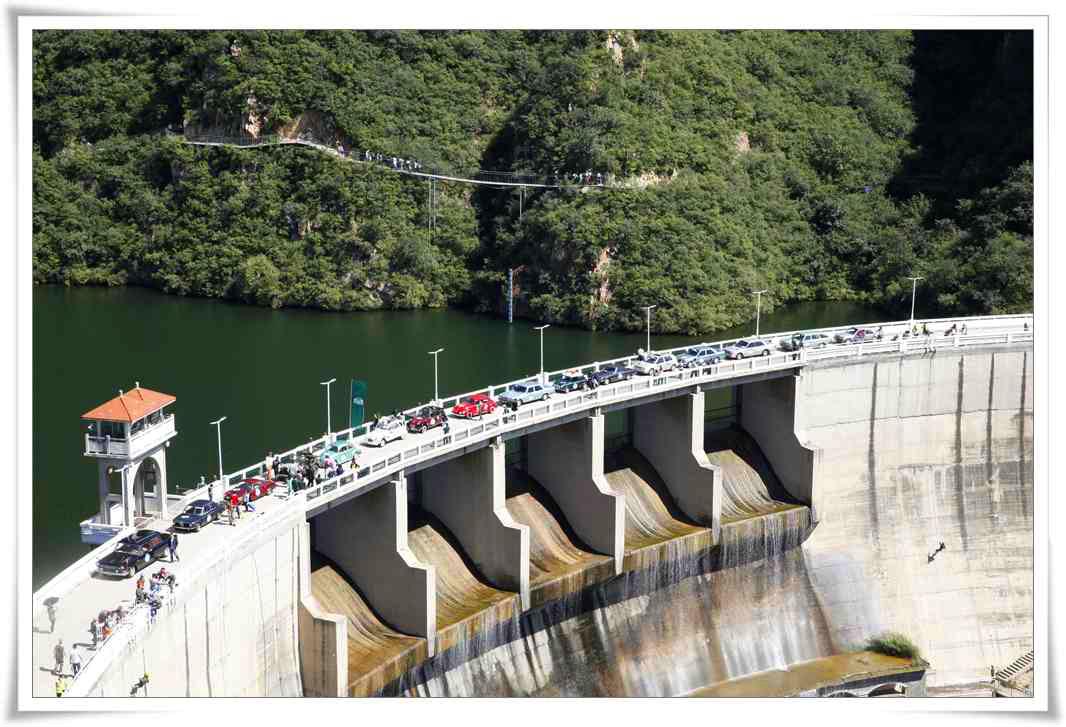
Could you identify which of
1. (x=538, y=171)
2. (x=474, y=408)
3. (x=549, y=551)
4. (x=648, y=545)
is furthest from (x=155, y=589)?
(x=538, y=171)

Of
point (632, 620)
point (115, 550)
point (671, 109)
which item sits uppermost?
point (671, 109)

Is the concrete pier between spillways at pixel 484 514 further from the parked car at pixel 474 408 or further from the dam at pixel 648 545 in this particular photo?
the parked car at pixel 474 408

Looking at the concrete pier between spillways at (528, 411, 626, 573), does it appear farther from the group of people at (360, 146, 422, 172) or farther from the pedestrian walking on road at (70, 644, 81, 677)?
the group of people at (360, 146, 422, 172)

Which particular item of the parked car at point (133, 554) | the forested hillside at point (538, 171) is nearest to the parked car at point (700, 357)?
the parked car at point (133, 554)

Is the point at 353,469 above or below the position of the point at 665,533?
above

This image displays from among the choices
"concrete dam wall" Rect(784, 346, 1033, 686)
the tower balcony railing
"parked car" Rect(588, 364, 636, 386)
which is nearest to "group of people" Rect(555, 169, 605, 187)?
"concrete dam wall" Rect(784, 346, 1033, 686)

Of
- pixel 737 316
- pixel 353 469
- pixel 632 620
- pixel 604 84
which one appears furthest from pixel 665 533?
pixel 604 84

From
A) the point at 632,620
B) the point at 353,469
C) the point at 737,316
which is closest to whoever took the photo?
the point at 353,469

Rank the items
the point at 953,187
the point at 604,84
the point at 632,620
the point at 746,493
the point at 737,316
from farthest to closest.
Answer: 1. the point at 953,187
2. the point at 604,84
3. the point at 737,316
4. the point at 746,493
5. the point at 632,620
